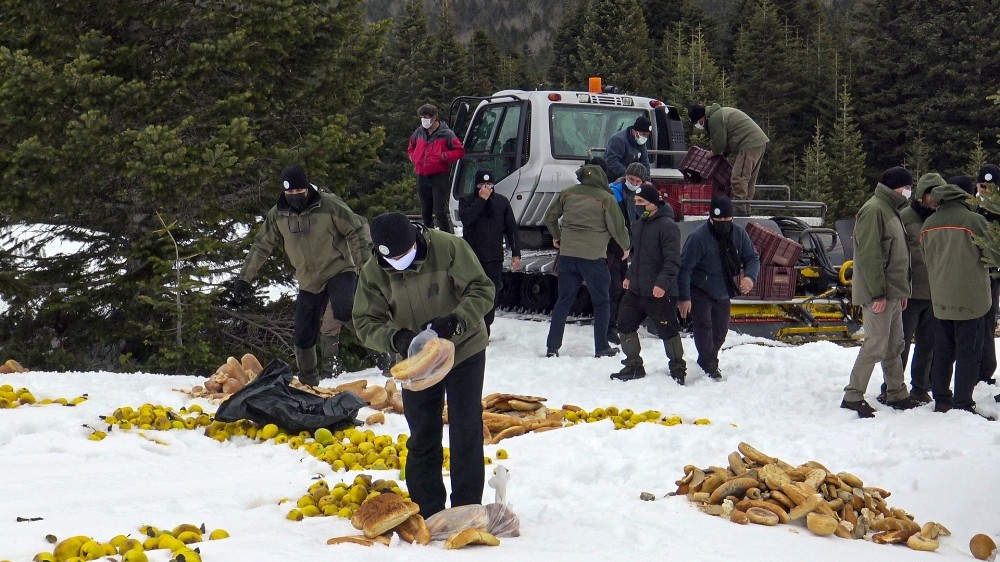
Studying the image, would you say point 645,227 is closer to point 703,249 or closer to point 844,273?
point 703,249

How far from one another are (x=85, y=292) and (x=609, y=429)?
639 centimetres

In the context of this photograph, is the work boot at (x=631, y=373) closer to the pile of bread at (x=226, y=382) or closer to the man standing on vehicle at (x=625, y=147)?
the man standing on vehicle at (x=625, y=147)

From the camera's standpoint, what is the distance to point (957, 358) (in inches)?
294

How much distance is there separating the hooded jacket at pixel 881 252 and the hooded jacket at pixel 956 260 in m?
0.20

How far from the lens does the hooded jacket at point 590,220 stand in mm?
10047

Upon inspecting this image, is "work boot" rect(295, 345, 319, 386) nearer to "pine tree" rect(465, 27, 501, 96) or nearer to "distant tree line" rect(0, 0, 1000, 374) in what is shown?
"distant tree line" rect(0, 0, 1000, 374)

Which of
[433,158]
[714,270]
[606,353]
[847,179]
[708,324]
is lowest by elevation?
[847,179]

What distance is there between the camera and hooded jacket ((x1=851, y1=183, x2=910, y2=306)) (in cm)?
741

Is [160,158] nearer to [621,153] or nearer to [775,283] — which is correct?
[621,153]

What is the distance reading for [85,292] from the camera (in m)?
10.9

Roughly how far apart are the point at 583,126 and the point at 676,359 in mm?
4600

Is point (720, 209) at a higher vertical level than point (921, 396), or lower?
higher

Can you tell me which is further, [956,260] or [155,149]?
[155,149]

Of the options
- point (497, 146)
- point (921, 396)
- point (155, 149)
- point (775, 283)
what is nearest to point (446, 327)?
point (921, 396)
